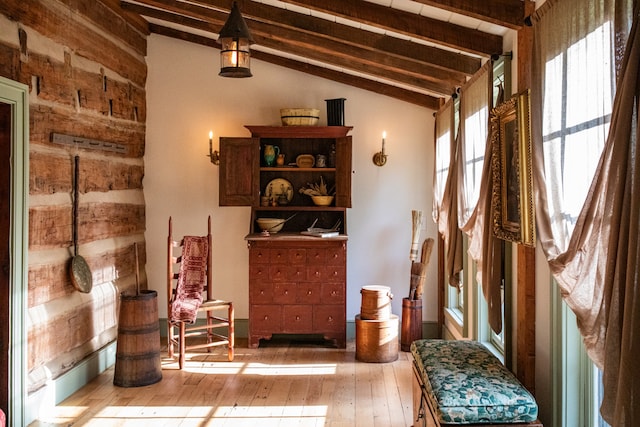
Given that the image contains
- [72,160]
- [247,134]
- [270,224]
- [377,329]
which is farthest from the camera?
[247,134]

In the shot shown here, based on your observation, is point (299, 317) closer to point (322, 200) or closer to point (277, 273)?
point (277, 273)

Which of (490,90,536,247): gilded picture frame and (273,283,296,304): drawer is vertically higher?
(490,90,536,247): gilded picture frame

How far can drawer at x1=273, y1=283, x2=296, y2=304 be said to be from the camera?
6098mm

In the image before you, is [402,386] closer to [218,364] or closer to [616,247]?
[218,364]

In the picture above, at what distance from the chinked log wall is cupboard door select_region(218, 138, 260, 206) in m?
0.98

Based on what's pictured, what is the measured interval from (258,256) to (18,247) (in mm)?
2493

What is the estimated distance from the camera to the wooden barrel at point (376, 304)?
5.61 metres

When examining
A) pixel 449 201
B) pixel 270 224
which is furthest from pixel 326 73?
pixel 449 201

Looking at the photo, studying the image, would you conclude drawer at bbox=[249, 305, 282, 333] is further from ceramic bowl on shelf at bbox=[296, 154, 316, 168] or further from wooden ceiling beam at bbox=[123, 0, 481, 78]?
wooden ceiling beam at bbox=[123, 0, 481, 78]

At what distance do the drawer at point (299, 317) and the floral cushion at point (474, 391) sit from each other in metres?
2.69

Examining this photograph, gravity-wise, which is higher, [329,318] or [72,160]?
[72,160]

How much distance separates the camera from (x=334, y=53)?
5.23 meters

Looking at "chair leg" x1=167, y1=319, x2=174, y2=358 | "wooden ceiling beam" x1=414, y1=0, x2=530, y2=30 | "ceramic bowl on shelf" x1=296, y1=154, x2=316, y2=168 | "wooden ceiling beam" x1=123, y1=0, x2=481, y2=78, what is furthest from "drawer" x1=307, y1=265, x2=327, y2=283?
"wooden ceiling beam" x1=414, y1=0, x2=530, y2=30

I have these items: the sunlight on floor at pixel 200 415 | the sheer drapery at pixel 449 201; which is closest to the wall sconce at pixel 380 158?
the sheer drapery at pixel 449 201
